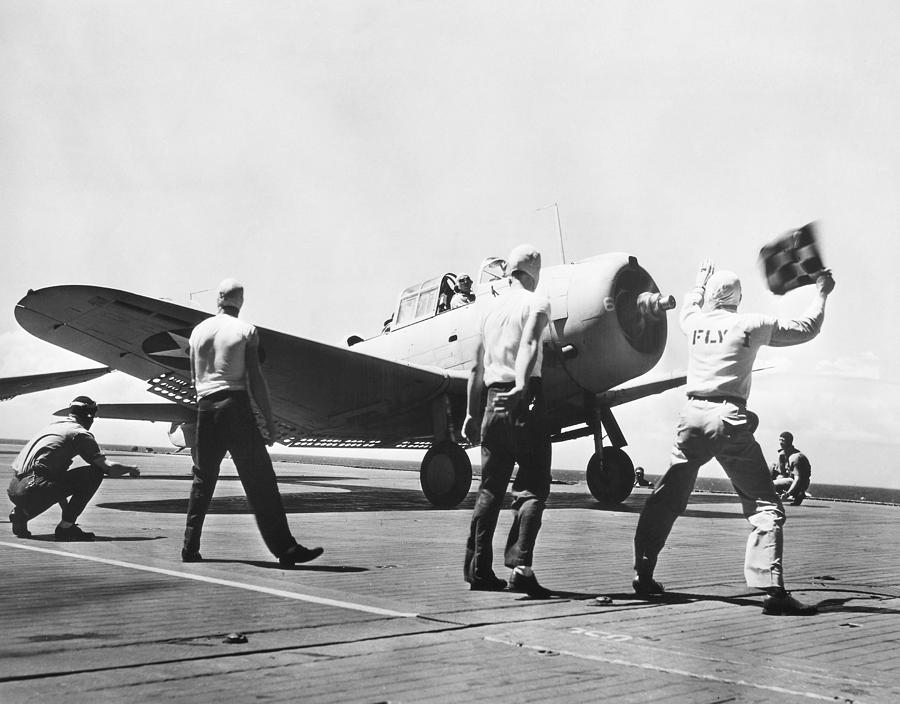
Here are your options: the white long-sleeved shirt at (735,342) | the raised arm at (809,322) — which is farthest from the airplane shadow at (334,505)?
the raised arm at (809,322)

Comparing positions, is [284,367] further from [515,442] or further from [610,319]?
[515,442]

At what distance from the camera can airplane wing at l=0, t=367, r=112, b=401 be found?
36625 mm

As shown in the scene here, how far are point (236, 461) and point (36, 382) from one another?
34822 mm

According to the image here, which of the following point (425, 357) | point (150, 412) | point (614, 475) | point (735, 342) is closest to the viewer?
point (735, 342)

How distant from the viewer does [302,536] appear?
7555mm

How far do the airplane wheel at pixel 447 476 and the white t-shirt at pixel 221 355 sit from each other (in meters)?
6.05

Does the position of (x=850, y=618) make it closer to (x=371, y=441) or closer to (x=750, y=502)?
(x=750, y=502)

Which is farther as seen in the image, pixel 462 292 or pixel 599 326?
pixel 462 292

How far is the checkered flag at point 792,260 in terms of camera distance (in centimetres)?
418

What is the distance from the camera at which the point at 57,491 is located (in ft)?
22.9

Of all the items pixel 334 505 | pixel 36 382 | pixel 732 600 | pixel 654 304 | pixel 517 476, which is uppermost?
pixel 36 382

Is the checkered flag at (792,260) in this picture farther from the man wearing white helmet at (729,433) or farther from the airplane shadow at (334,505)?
the airplane shadow at (334,505)

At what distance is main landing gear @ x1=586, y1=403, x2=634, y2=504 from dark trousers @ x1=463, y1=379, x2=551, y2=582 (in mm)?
8116

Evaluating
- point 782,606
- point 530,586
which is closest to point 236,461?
point 530,586
